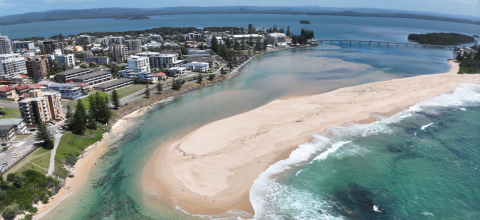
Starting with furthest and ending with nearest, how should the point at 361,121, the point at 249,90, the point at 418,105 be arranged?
the point at 249,90 → the point at 418,105 → the point at 361,121

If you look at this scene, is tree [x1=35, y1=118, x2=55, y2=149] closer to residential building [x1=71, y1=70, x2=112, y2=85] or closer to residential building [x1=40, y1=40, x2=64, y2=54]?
residential building [x1=71, y1=70, x2=112, y2=85]

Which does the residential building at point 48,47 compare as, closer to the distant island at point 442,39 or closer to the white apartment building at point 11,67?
the white apartment building at point 11,67

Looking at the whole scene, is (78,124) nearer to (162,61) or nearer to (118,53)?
(162,61)

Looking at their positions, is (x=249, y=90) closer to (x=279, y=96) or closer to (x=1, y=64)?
(x=279, y=96)

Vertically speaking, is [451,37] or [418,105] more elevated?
[451,37]

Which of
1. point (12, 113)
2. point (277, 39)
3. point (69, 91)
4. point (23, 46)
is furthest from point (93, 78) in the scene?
point (277, 39)

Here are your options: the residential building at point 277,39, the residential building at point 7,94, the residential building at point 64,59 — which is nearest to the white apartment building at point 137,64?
the residential building at point 64,59

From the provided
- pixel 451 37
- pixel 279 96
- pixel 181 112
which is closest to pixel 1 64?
pixel 181 112
